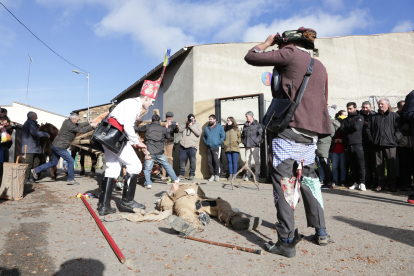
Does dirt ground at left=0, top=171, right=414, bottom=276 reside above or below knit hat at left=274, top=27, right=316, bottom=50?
below

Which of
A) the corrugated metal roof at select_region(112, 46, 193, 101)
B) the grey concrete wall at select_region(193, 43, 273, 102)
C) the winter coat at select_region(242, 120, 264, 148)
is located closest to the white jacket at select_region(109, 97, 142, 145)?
the winter coat at select_region(242, 120, 264, 148)

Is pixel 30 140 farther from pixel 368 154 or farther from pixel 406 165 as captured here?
pixel 406 165

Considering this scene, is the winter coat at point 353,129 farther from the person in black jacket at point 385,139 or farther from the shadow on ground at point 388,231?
the shadow on ground at point 388,231

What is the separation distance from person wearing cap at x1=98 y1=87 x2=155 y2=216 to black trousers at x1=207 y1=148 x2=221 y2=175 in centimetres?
560

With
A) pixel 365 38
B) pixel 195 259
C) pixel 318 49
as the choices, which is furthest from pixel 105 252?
pixel 365 38

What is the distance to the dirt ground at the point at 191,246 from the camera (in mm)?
2656

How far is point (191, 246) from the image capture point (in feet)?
10.7

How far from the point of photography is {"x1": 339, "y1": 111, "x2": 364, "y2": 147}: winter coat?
768cm

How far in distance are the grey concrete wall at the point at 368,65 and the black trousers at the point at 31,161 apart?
13.2 meters

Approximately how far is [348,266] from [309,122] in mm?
1373

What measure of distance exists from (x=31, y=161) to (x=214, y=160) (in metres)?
5.56

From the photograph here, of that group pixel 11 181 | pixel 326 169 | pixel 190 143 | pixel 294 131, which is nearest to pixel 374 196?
pixel 326 169

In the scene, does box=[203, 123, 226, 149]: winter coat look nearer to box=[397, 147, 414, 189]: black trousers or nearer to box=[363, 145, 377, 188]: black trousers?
box=[363, 145, 377, 188]: black trousers

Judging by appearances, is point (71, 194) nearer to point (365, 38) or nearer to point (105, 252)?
point (105, 252)
